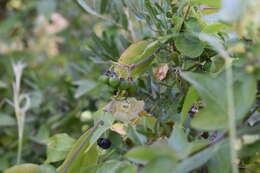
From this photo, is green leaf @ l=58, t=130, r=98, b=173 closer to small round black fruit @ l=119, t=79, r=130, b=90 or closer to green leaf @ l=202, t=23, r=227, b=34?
small round black fruit @ l=119, t=79, r=130, b=90

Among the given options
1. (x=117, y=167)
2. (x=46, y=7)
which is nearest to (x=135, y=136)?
(x=117, y=167)

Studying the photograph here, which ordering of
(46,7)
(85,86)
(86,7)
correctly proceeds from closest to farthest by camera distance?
(86,7)
(85,86)
(46,7)

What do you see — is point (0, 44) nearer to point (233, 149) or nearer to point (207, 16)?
point (207, 16)

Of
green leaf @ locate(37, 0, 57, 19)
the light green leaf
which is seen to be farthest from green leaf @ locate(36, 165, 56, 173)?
green leaf @ locate(37, 0, 57, 19)

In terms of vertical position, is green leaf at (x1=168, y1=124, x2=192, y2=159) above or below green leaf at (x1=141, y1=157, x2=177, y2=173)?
below

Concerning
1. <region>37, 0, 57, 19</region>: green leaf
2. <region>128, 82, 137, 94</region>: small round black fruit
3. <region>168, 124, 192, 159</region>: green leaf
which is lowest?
<region>37, 0, 57, 19</region>: green leaf

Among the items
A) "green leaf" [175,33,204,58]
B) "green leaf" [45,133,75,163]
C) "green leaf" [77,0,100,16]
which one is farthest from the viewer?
"green leaf" [77,0,100,16]

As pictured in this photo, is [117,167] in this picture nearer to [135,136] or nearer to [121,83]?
[135,136]

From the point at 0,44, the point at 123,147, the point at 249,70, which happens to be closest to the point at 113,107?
the point at 123,147
